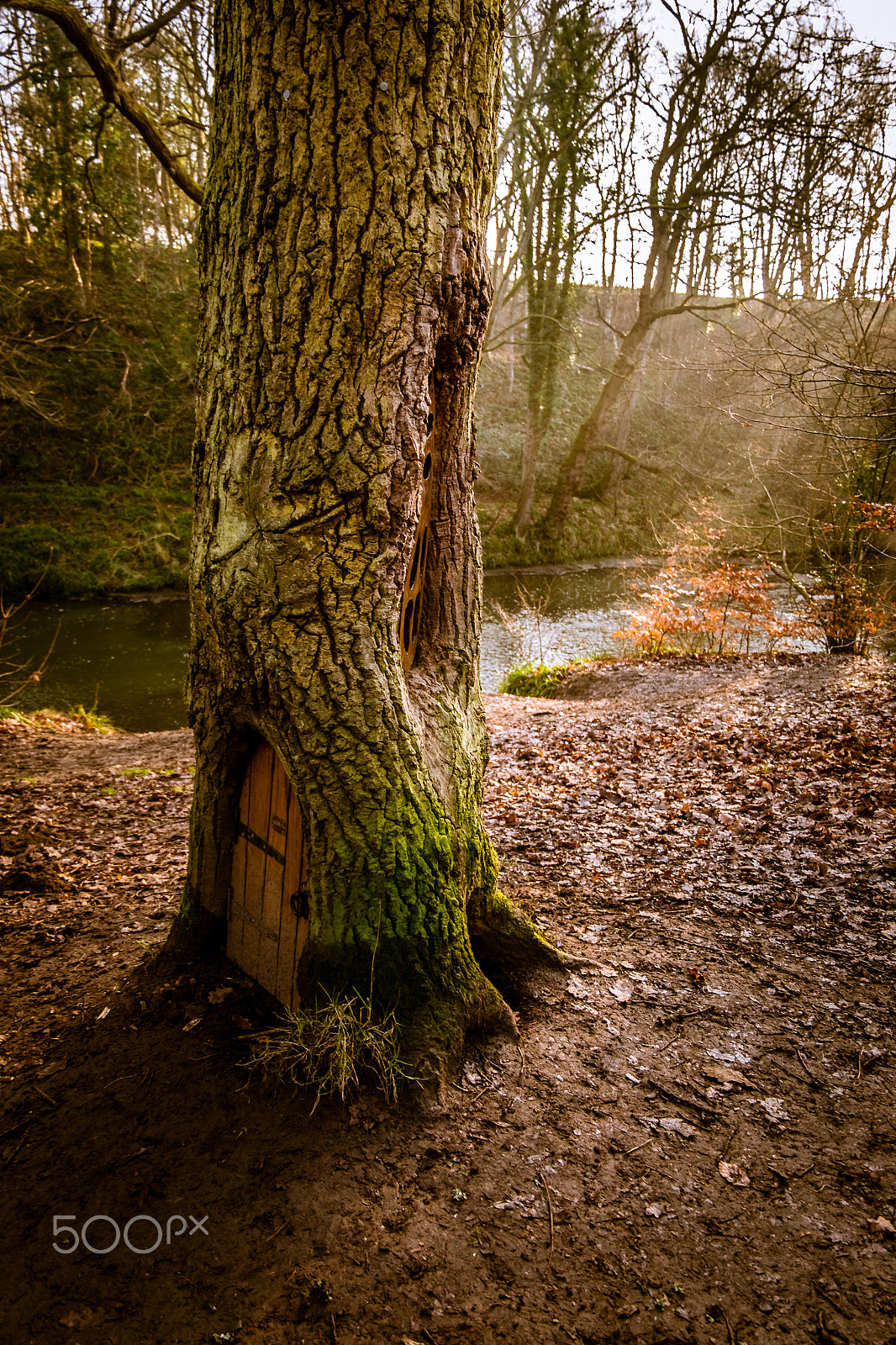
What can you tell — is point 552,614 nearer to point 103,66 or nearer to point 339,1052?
point 103,66

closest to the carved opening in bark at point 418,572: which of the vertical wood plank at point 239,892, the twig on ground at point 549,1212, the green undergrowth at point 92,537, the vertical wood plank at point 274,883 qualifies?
the vertical wood plank at point 274,883

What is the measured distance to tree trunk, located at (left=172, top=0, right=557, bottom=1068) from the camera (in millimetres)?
2145

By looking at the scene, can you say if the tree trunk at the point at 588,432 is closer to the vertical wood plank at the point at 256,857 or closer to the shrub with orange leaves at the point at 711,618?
the shrub with orange leaves at the point at 711,618

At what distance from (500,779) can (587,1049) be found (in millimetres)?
3061

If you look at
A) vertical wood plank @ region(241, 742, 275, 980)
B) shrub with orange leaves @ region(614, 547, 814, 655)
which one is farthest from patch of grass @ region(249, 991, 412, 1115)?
shrub with orange leaves @ region(614, 547, 814, 655)

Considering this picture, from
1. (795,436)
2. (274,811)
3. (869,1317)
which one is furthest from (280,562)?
(795,436)

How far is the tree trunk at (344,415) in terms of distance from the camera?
2.14 metres

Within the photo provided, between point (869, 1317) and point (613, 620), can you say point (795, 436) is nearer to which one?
point (613, 620)

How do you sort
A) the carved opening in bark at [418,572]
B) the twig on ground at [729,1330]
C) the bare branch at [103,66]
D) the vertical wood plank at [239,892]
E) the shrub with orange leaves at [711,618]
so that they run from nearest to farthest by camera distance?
the twig on ground at [729,1330]
the carved opening in bark at [418,572]
the vertical wood plank at [239,892]
the bare branch at [103,66]
the shrub with orange leaves at [711,618]

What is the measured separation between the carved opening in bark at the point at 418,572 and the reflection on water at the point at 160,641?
7.13 m

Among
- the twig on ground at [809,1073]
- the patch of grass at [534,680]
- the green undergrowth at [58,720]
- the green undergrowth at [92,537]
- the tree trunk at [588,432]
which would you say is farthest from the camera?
the tree trunk at [588,432]

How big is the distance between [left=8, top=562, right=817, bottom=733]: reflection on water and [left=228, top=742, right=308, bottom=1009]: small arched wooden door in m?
6.80

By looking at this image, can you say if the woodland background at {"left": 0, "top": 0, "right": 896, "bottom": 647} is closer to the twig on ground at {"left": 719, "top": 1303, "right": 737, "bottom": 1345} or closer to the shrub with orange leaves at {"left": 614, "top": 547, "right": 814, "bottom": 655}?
the shrub with orange leaves at {"left": 614, "top": 547, "right": 814, "bottom": 655}

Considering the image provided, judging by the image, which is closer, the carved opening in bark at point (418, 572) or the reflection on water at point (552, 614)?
the carved opening in bark at point (418, 572)
